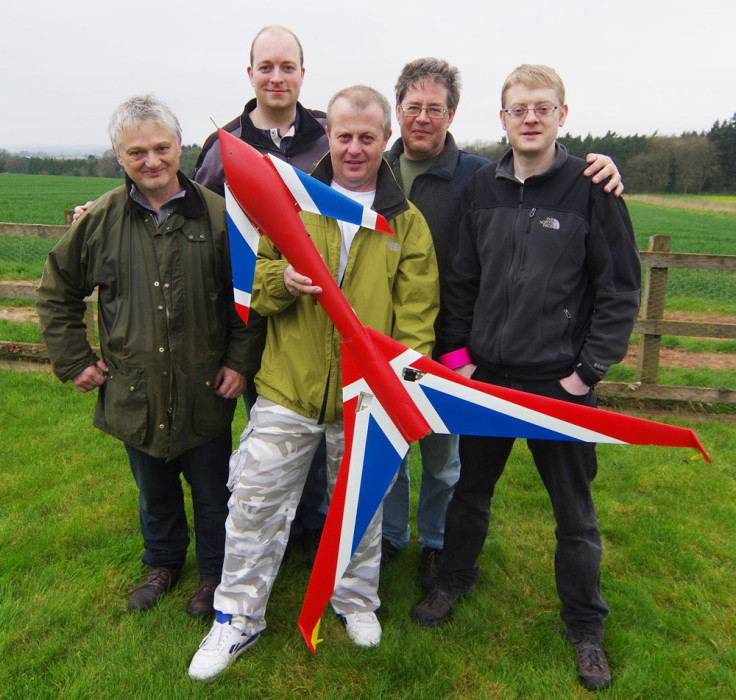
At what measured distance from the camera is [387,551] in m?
3.85

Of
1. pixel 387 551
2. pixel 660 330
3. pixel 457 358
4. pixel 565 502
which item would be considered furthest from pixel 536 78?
pixel 660 330

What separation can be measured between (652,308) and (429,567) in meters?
3.71

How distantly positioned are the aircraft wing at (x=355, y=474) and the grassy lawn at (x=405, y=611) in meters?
0.64

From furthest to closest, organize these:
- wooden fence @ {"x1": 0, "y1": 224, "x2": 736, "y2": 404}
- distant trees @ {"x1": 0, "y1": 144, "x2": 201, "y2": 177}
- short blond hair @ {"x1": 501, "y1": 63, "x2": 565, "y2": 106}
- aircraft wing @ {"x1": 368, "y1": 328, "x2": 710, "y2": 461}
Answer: distant trees @ {"x1": 0, "y1": 144, "x2": 201, "y2": 177}, wooden fence @ {"x1": 0, "y1": 224, "x2": 736, "y2": 404}, short blond hair @ {"x1": 501, "y1": 63, "x2": 565, "y2": 106}, aircraft wing @ {"x1": 368, "y1": 328, "x2": 710, "y2": 461}

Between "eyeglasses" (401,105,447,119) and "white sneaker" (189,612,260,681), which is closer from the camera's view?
"white sneaker" (189,612,260,681)

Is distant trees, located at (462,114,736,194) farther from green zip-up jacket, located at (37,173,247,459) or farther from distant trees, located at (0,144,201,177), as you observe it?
green zip-up jacket, located at (37,173,247,459)

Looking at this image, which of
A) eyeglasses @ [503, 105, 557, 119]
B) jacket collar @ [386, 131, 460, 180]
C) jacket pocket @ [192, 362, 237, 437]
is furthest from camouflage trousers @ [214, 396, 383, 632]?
eyeglasses @ [503, 105, 557, 119]

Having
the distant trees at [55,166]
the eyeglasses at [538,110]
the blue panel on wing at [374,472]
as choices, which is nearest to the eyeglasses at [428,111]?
the eyeglasses at [538,110]

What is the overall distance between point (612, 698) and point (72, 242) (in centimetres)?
338

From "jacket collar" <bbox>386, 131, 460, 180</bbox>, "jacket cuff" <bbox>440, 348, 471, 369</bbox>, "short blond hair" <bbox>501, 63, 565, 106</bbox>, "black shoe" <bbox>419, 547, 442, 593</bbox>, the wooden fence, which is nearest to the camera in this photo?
"short blond hair" <bbox>501, 63, 565, 106</bbox>

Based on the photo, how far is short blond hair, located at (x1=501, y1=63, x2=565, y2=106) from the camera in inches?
103

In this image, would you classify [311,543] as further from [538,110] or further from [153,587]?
[538,110]

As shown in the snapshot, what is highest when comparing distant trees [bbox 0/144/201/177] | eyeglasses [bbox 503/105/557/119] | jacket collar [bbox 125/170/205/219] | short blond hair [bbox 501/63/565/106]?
distant trees [bbox 0/144/201/177]

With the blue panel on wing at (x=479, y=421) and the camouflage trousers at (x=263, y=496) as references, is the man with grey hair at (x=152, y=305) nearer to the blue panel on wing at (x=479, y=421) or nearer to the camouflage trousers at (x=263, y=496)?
the camouflage trousers at (x=263, y=496)
